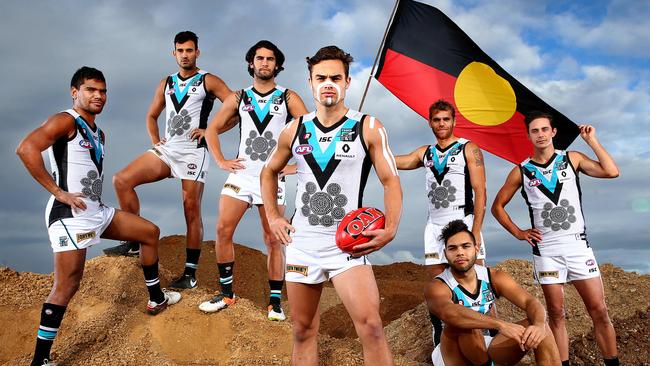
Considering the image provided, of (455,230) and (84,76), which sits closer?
(455,230)

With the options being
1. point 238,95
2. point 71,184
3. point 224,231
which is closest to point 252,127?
point 238,95

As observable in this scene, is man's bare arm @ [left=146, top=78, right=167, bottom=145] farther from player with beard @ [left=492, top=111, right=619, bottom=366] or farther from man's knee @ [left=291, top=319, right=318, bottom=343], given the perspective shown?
player with beard @ [left=492, top=111, right=619, bottom=366]

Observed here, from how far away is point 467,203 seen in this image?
7.25 meters

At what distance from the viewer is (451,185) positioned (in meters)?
7.26

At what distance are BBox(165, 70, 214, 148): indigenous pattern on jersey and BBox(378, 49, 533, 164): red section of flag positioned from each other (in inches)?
126

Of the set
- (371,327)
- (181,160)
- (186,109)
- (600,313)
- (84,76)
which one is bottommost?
(600,313)

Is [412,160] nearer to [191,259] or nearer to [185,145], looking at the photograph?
[185,145]

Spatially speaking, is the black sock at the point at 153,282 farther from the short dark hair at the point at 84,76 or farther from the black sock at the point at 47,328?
the short dark hair at the point at 84,76

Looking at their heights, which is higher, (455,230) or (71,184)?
(71,184)

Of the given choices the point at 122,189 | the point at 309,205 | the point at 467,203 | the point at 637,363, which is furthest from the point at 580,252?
the point at 122,189

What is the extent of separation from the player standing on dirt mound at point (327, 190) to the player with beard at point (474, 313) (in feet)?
4.48

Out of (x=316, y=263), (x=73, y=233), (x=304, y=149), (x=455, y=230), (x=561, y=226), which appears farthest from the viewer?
(x=561, y=226)

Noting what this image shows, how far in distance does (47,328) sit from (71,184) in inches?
63.5

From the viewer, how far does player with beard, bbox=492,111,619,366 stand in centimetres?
714
